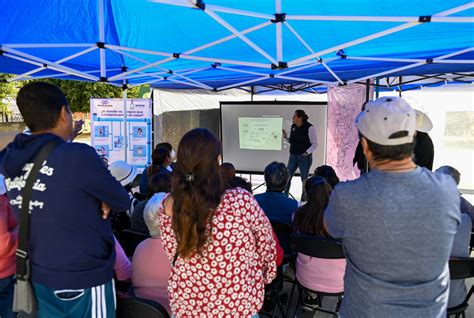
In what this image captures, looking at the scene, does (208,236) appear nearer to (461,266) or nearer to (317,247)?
(317,247)

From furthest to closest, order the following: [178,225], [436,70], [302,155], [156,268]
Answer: [302,155] → [436,70] → [156,268] → [178,225]

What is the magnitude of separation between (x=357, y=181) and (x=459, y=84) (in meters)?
8.23

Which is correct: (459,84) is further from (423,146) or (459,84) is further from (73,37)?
(73,37)

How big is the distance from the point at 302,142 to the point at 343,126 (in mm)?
798

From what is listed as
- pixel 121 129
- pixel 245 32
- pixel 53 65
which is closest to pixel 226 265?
pixel 245 32

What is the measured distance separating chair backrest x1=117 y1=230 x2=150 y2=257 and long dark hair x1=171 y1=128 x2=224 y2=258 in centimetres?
115

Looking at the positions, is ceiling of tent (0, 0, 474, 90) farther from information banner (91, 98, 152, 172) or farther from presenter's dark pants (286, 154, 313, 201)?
presenter's dark pants (286, 154, 313, 201)

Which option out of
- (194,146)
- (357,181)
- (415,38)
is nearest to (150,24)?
(415,38)

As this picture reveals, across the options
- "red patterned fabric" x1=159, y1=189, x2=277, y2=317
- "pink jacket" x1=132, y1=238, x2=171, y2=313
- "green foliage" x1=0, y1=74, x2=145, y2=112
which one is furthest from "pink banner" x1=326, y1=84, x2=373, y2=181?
"green foliage" x1=0, y1=74, x2=145, y2=112

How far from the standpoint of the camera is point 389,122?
1.07m

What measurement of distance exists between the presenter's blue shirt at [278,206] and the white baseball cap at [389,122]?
1759mm

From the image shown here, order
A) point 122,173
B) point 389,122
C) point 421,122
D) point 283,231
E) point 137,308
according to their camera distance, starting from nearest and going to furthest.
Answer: point 389,122, point 421,122, point 137,308, point 283,231, point 122,173

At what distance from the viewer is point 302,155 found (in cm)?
645

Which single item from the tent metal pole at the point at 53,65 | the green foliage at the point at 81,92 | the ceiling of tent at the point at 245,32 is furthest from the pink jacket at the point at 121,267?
the green foliage at the point at 81,92
